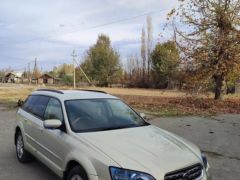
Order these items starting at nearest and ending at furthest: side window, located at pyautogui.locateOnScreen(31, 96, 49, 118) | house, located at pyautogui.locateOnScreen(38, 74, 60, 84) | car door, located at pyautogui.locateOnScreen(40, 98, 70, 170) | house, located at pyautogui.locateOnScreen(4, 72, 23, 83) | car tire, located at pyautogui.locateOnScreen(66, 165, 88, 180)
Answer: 1. car tire, located at pyautogui.locateOnScreen(66, 165, 88, 180)
2. car door, located at pyautogui.locateOnScreen(40, 98, 70, 170)
3. side window, located at pyautogui.locateOnScreen(31, 96, 49, 118)
4. house, located at pyautogui.locateOnScreen(38, 74, 60, 84)
5. house, located at pyautogui.locateOnScreen(4, 72, 23, 83)

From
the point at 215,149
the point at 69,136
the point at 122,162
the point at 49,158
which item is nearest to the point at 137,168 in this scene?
the point at 122,162

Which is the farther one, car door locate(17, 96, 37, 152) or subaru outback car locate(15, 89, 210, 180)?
car door locate(17, 96, 37, 152)

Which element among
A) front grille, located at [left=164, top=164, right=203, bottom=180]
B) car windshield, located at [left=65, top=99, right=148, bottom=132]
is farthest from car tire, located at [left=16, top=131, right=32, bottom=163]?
front grille, located at [left=164, top=164, right=203, bottom=180]

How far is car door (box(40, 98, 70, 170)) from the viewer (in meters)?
4.77

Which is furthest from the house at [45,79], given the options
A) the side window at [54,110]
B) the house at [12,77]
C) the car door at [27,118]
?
the side window at [54,110]

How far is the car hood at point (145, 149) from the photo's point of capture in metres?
3.69

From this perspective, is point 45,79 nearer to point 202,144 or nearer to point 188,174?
point 202,144

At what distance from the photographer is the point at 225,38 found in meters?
18.2

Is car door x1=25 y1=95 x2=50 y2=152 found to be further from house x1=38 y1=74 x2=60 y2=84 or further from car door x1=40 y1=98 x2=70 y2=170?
house x1=38 y1=74 x2=60 y2=84

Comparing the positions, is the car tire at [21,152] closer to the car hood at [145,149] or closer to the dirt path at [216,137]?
the car hood at [145,149]

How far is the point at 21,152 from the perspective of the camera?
22.2 feet

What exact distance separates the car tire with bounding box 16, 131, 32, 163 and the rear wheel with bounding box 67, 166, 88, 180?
2491mm

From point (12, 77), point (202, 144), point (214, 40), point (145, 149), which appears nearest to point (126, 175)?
point (145, 149)

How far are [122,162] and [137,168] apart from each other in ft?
0.67
